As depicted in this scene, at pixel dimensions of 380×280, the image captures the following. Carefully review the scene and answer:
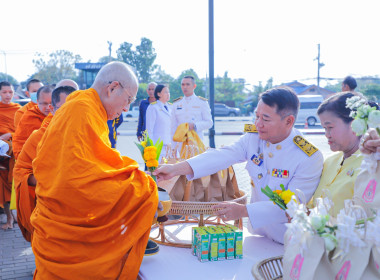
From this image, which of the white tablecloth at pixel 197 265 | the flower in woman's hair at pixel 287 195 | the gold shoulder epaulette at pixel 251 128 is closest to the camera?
the flower in woman's hair at pixel 287 195

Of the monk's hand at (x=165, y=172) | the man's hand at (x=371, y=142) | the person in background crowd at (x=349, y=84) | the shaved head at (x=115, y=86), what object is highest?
the shaved head at (x=115, y=86)

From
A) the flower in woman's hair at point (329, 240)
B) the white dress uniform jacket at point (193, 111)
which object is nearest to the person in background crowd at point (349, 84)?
the white dress uniform jacket at point (193, 111)

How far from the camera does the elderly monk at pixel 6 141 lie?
5.50m

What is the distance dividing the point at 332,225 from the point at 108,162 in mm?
1264

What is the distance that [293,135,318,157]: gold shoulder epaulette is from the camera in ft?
8.19

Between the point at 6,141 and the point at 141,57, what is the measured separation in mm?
62920

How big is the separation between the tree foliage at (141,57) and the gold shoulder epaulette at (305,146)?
65.1 m

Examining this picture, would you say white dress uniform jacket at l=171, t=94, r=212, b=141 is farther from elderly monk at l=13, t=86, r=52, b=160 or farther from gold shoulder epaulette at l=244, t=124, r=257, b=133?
gold shoulder epaulette at l=244, t=124, r=257, b=133

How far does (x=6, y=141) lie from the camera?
569 centimetres

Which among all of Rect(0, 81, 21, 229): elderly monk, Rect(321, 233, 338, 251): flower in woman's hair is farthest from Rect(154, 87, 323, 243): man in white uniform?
Rect(0, 81, 21, 229): elderly monk

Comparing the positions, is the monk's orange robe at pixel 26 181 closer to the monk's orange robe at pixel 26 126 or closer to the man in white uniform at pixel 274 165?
the monk's orange robe at pixel 26 126

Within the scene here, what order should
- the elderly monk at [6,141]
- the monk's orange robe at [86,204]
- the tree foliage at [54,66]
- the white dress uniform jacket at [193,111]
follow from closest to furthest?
the monk's orange robe at [86,204], the elderly monk at [6,141], the white dress uniform jacket at [193,111], the tree foliage at [54,66]

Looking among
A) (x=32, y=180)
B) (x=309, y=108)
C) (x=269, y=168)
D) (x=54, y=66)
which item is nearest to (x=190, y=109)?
(x=32, y=180)

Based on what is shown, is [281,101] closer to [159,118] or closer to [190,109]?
[190,109]
